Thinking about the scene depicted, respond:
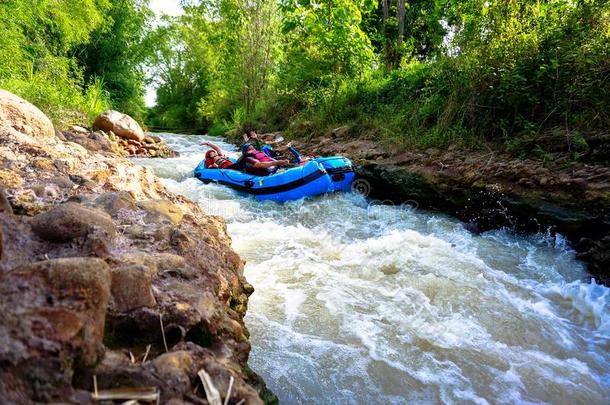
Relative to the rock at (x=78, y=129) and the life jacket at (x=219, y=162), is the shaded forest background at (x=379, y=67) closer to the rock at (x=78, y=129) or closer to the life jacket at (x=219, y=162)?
the rock at (x=78, y=129)

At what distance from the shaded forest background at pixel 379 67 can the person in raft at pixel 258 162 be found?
2.16 m

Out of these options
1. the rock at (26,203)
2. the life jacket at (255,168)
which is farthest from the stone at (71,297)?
the life jacket at (255,168)

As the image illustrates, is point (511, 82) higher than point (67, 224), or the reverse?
point (511, 82)

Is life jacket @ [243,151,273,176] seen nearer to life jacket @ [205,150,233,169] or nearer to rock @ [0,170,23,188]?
life jacket @ [205,150,233,169]

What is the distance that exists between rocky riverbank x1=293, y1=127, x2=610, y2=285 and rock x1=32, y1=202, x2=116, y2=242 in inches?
167

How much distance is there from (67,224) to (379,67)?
35.6 ft

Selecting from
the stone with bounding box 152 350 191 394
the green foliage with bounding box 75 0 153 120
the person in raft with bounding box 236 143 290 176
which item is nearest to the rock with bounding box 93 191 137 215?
the stone with bounding box 152 350 191 394

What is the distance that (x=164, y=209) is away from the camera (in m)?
2.64

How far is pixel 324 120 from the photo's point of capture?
986cm

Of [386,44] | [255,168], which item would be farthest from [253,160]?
[386,44]

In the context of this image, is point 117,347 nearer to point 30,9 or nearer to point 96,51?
point 30,9

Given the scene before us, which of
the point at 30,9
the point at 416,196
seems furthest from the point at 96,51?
the point at 416,196

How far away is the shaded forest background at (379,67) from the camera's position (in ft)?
16.9

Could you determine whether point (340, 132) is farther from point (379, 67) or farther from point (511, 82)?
point (511, 82)
